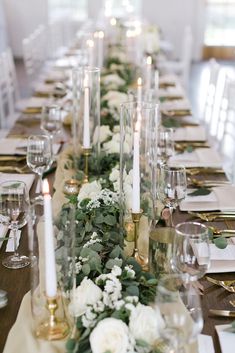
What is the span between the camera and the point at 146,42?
4.89m

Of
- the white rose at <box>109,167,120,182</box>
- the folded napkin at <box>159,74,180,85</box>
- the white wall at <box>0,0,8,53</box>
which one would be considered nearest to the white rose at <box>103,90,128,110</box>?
the white rose at <box>109,167,120,182</box>

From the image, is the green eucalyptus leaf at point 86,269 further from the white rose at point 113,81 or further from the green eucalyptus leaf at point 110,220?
the white rose at point 113,81

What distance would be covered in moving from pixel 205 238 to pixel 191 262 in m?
0.07

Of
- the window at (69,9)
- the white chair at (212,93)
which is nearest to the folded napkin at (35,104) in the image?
the white chair at (212,93)

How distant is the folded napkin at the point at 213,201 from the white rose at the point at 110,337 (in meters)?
0.92

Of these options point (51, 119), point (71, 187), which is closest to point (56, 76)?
point (51, 119)

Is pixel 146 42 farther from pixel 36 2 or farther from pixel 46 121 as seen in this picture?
pixel 36 2

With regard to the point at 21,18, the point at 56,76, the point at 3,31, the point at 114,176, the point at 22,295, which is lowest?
the point at 3,31

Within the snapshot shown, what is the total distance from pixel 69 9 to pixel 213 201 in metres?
8.48

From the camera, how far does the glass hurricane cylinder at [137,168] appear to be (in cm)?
145

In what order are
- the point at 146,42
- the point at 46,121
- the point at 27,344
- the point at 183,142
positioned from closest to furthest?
the point at 27,344, the point at 46,121, the point at 183,142, the point at 146,42

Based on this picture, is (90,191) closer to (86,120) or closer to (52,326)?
(86,120)

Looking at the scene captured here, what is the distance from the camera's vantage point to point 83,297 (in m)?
1.12

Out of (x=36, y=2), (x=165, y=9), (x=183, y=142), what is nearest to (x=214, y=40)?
(x=165, y=9)
